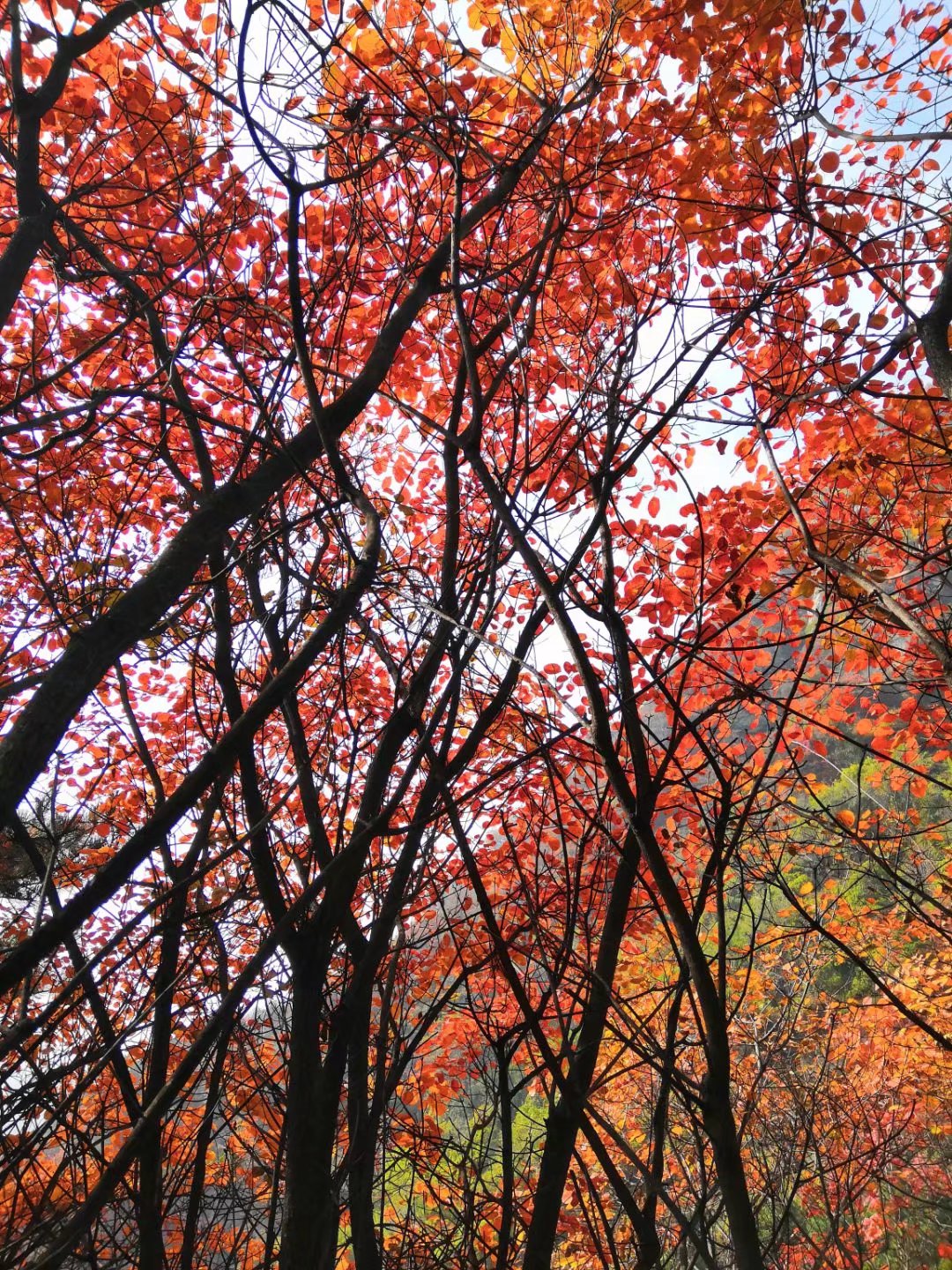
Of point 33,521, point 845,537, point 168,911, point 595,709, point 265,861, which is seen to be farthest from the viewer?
point 33,521

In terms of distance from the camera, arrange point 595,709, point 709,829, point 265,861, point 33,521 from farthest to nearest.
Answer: point 33,521, point 265,861, point 709,829, point 595,709

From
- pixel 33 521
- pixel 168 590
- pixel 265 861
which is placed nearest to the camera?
pixel 168 590

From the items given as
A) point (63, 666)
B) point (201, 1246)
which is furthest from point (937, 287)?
point (201, 1246)

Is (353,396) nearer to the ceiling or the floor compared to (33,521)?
nearer to the floor

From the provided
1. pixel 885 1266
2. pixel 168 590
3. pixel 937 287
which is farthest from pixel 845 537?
pixel 885 1266

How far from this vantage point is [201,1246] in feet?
13.5

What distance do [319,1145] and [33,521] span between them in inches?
202

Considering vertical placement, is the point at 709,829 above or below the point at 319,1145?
above

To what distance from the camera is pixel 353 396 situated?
8.46 feet

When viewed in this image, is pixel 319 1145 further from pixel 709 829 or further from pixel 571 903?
pixel 709 829

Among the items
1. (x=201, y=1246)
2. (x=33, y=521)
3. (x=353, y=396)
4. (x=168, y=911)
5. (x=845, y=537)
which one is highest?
(x=33, y=521)

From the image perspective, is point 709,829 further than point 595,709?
Yes

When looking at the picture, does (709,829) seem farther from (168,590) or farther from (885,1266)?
(885,1266)

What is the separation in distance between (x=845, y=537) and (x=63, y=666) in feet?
16.1
